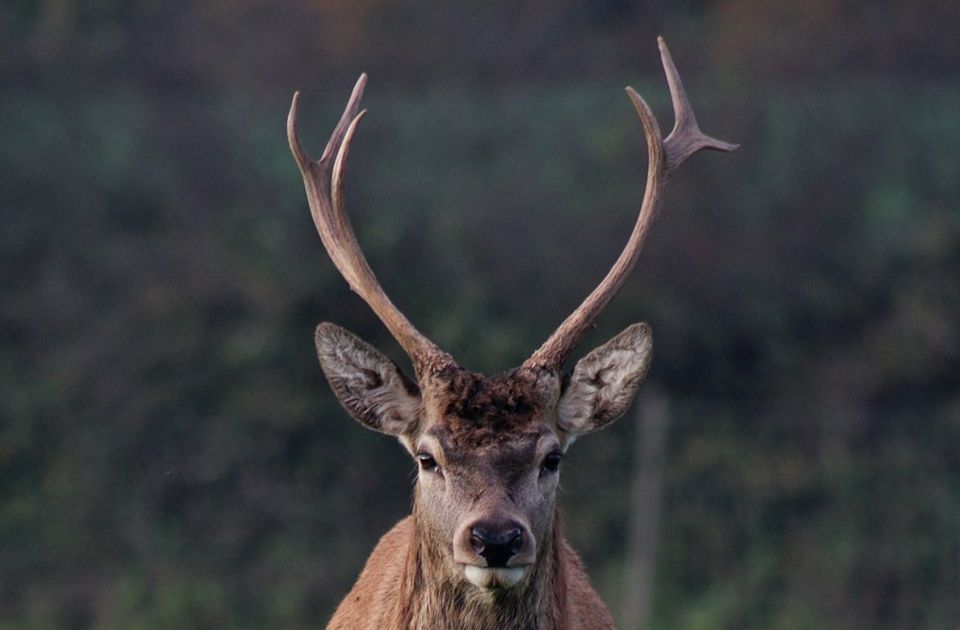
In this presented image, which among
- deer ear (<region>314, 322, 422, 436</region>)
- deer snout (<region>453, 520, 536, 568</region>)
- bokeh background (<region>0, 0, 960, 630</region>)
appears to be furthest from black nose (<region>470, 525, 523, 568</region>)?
bokeh background (<region>0, 0, 960, 630</region>)

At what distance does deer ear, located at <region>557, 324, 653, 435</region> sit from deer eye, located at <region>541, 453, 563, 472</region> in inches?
11.9

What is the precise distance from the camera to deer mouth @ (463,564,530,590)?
6012 millimetres

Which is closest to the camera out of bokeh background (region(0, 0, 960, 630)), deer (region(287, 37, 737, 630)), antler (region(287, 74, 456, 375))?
deer (region(287, 37, 737, 630))

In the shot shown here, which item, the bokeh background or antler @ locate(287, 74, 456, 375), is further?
the bokeh background

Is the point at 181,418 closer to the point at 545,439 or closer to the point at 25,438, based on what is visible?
the point at 25,438

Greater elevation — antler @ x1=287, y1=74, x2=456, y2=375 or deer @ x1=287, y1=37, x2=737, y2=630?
antler @ x1=287, y1=74, x2=456, y2=375

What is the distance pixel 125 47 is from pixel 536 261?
22.5ft

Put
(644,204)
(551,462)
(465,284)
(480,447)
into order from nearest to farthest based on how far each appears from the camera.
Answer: (480,447) < (551,462) < (644,204) < (465,284)

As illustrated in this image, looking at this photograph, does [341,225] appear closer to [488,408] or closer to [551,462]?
[488,408]

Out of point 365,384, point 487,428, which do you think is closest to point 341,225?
point 365,384

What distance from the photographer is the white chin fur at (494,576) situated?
601 centimetres

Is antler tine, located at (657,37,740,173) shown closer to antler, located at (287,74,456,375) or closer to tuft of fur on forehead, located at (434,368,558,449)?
antler, located at (287,74,456,375)

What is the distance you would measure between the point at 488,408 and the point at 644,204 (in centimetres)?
139

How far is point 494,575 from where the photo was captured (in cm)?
602
